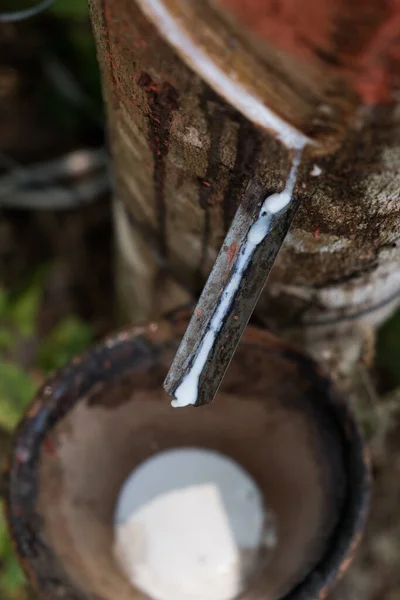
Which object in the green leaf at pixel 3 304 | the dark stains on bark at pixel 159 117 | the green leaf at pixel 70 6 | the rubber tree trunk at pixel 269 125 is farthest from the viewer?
the green leaf at pixel 3 304

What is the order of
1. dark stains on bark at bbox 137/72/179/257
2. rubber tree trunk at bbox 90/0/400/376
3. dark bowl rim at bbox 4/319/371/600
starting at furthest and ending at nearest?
dark bowl rim at bbox 4/319/371/600 → dark stains on bark at bbox 137/72/179/257 → rubber tree trunk at bbox 90/0/400/376

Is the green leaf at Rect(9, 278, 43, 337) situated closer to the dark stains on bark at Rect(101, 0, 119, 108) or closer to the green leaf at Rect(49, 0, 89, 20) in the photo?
the green leaf at Rect(49, 0, 89, 20)

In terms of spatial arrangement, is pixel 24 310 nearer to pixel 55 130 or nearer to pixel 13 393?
pixel 13 393

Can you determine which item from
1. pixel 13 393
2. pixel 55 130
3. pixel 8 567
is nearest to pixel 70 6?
pixel 55 130

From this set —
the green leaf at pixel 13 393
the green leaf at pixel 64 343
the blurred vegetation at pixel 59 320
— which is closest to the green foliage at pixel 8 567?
the blurred vegetation at pixel 59 320

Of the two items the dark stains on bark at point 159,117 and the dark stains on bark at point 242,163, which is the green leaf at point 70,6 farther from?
the dark stains on bark at point 242,163

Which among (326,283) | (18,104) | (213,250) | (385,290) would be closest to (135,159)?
(213,250)

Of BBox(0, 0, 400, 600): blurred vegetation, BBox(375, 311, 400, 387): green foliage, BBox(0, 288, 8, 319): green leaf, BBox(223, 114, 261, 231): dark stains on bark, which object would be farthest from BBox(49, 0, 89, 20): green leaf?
BBox(375, 311, 400, 387): green foliage
